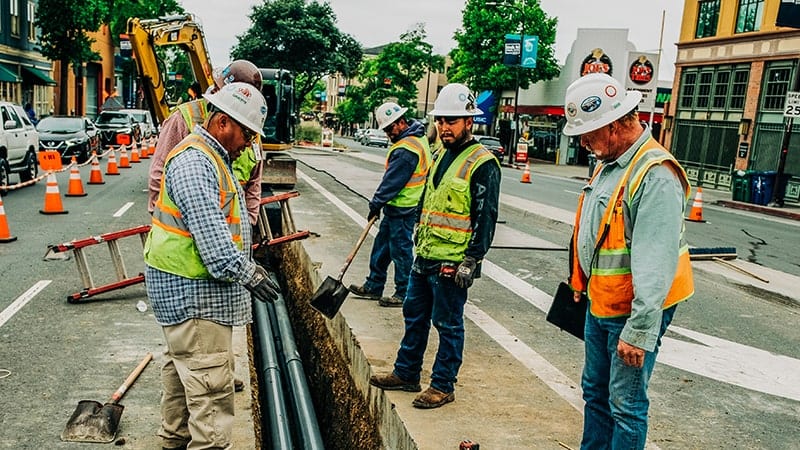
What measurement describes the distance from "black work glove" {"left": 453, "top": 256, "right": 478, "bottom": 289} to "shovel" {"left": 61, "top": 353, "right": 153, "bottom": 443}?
2.20m

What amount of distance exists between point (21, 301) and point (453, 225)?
4.66 m

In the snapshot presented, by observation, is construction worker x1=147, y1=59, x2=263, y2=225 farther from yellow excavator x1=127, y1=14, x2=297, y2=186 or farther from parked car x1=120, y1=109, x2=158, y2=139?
parked car x1=120, y1=109, x2=158, y2=139

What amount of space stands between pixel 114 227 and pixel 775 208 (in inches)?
729

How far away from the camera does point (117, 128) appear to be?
2889 cm

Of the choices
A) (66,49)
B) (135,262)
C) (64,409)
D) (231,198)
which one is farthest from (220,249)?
(66,49)

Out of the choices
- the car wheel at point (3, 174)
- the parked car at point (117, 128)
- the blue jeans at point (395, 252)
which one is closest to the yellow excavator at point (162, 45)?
the car wheel at point (3, 174)

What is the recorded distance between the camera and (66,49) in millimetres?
33531

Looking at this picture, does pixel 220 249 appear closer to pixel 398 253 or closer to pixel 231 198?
pixel 231 198

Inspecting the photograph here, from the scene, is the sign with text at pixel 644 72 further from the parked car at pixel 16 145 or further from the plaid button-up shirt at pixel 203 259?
the plaid button-up shirt at pixel 203 259

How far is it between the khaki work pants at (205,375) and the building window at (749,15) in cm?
2976

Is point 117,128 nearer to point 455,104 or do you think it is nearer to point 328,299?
point 328,299

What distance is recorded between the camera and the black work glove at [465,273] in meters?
4.16

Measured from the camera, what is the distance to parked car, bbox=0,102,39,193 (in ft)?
45.4

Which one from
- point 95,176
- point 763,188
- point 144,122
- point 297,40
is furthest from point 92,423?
point 297,40
